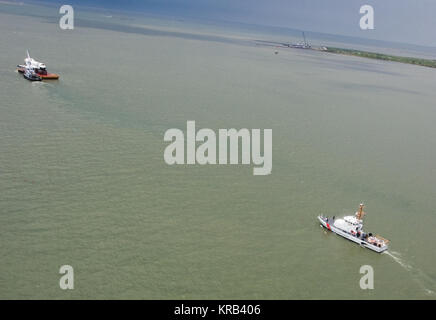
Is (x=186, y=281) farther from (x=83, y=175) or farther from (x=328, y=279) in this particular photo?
(x=83, y=175)

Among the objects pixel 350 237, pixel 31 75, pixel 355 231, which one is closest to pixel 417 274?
pixel 355 231

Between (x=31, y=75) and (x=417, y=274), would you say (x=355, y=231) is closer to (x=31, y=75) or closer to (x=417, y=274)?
(x=417, y=274)

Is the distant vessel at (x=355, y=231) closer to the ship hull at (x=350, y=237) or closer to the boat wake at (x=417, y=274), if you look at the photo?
the ship hull at (x=350, y=237)

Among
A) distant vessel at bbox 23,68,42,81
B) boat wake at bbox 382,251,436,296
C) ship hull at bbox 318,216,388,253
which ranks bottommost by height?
boat wake at bbox 382,251,436,296

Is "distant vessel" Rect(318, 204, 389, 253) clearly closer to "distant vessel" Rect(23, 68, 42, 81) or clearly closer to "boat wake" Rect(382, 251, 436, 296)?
"boat wake" Rect(382, 251, 436, 296)

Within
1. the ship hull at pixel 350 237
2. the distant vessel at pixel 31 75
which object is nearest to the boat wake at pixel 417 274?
the ship hull at pixel 350 237

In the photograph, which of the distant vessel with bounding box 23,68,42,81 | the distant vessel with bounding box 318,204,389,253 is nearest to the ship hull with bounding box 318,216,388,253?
the distant vessel with bounding box 318,204,389,253

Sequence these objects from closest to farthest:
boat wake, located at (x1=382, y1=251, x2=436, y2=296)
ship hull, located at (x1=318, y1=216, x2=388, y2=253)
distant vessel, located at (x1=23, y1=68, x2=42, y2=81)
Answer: boat wake, located at (x1=382, y1=251, x2=436, y2=296) < ship hull, located at (x1=318, y1=216, x2=388, y2=253) < distant vessel, located at (x1=23, y1=68, x2=42, y2=81)

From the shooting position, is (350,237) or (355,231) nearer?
(355,231)
